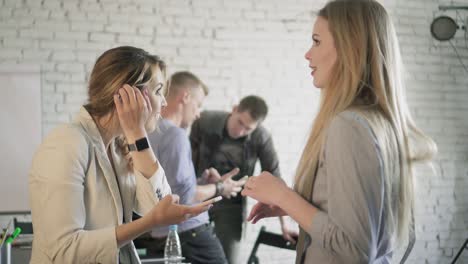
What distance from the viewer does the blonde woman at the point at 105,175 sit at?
1791 millimetres

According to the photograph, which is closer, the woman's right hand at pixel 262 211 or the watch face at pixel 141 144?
the woman's right hand at pixel 262 211

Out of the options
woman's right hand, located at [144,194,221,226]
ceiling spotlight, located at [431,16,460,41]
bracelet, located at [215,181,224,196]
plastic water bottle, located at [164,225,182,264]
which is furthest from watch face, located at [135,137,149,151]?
ceiling spotlight, located at [431,16,460,41]

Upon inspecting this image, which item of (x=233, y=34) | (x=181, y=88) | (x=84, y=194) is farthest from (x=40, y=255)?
(x=233, y=34)

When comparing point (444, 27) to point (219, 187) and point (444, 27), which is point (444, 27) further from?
point (219, 187)

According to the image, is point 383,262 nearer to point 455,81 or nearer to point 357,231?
point 357,231

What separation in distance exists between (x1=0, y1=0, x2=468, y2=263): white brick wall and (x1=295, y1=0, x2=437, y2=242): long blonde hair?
4.12 metres

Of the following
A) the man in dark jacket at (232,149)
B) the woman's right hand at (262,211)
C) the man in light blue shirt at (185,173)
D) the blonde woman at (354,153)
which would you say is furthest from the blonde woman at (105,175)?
the man in dark jacket at (232,149)

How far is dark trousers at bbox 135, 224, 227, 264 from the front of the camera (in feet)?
12.7

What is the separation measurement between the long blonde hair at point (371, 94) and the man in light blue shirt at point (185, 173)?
207cm

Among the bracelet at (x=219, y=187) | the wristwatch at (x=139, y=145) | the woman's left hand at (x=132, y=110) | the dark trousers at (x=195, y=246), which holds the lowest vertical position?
the dark trousers at (x=195, y=246)

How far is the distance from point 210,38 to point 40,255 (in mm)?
4219

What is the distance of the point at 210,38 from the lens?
19.4 ft

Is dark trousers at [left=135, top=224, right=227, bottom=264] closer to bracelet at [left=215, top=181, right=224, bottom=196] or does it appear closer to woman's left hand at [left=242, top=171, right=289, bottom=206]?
bracelet at [left=215, top=181, right=224, bottom=196]

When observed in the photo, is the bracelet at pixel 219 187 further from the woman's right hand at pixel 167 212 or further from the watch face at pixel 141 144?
the woman's right hand at pixel 167 212
